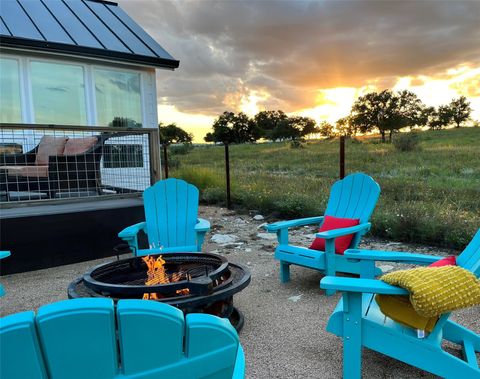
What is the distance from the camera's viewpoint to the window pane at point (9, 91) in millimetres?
5289

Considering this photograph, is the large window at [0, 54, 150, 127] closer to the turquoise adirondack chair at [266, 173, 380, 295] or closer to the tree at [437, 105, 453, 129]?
the turquoise adirondack chair at [266, 173, 380, 295]

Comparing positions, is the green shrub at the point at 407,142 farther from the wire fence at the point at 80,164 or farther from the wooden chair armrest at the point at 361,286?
the wooden chair armrest at the point at 361,286

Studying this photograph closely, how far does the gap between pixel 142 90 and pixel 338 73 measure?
392 cm

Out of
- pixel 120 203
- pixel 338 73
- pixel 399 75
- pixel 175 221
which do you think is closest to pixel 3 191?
pixel 120 203

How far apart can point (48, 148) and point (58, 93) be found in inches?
51.0

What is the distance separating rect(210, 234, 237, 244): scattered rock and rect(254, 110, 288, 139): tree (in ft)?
189

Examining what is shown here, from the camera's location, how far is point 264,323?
2.58m

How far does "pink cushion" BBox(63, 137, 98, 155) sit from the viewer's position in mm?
4762

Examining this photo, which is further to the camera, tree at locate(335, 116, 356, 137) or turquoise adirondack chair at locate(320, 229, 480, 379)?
tree at locate(335, 116, 356, 137)

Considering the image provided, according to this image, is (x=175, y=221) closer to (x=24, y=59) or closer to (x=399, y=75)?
(x=24, y=59)

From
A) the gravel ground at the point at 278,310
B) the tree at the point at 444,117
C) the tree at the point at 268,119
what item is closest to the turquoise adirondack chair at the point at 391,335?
the gravel ground at the point at 278,310

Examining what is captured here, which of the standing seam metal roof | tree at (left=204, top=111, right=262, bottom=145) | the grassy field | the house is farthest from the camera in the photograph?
tree at (left=204, top=111, right=262, bottom=145)

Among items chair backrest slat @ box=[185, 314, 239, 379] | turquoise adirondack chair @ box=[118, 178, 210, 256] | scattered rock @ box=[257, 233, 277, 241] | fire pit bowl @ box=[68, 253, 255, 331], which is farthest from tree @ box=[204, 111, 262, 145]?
chair backrest slat @ box=[185, 314, 239, 379]

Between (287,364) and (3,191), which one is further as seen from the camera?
(3,191)
